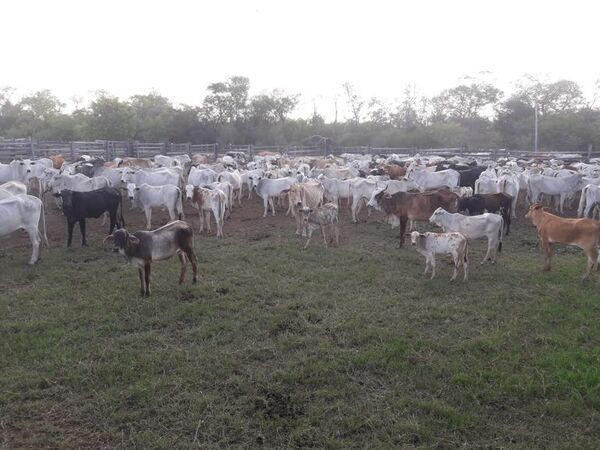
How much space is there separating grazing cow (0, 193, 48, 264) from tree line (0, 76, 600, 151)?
3581cm

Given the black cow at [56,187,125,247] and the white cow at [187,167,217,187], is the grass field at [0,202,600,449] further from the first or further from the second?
the white cow at [187,167,217,187]

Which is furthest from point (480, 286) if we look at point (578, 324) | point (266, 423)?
point (266, 423)

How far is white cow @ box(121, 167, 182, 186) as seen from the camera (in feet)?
52.6

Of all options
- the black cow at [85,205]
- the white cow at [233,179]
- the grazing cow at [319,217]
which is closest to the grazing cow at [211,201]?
the black cow at [85,205]

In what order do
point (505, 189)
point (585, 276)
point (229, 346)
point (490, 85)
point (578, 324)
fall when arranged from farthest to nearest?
1. point (490, 85)
2. point (505, 189)
3. point (585, 276)
4. point (578, 324)
5. point (229, 346)

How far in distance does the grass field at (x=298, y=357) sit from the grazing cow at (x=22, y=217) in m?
0.50

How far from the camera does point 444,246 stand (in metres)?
8.77

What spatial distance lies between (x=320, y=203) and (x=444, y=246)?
5.79 m

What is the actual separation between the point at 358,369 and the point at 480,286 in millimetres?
3761

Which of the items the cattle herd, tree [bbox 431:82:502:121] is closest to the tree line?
tree [bbox 431:82:502:121]

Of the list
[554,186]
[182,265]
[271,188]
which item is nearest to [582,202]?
→ [554,186]

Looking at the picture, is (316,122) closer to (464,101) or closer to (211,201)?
(464,101)

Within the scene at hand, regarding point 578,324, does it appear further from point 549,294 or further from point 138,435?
point 138,435

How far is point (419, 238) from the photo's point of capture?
29.2 feet
